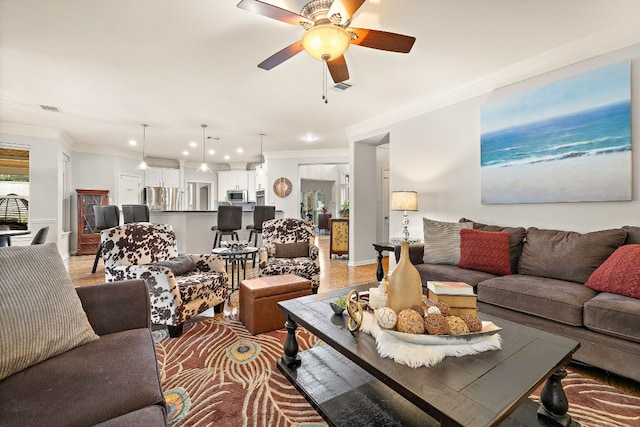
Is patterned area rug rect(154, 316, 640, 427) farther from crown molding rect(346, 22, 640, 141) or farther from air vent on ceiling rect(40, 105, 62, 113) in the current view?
air vent on ceiling rect(40, 105, 62, 113)

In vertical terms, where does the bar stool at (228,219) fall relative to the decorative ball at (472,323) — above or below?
above

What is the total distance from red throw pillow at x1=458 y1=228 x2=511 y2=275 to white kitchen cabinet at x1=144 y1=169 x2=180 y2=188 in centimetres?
802

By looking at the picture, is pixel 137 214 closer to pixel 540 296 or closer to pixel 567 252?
pixel 540 296

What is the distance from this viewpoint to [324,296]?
A: 1.87 m

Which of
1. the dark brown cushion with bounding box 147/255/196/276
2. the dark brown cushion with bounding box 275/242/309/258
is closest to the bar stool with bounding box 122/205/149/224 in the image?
the dark brown cushion with bounding box 147/255/196/276

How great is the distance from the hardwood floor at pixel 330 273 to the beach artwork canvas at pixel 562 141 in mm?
2038

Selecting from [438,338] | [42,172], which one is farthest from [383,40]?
[42,172]

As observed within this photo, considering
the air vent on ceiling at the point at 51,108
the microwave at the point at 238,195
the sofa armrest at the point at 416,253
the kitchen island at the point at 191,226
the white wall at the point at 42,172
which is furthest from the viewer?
the microwave at the point at 238,195

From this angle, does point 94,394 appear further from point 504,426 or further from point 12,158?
point 12,158

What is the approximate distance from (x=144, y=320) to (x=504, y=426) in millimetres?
1734

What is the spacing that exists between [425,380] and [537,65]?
3.39m

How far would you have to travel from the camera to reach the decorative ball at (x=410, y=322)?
1.19m

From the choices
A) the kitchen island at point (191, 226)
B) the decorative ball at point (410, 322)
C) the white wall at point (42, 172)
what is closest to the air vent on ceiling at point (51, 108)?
the white wall at point (42, 172)

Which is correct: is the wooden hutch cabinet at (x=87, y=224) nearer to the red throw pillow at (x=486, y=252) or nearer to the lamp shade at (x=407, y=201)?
the lamp shade at (x=407, y=201)
